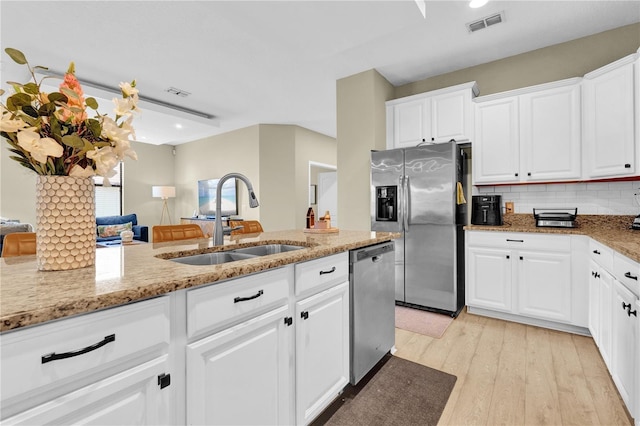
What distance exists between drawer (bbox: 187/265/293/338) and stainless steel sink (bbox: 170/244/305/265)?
39cm

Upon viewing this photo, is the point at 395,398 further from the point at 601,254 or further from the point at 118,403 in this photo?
the point at 601,254

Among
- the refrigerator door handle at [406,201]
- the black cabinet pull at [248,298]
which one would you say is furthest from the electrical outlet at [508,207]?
the black cabinet pull at [248,298]

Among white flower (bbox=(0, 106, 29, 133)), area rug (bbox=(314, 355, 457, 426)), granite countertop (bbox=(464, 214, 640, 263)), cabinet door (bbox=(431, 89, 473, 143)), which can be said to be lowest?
area rug (bbox=(314, 355, 457, 426))

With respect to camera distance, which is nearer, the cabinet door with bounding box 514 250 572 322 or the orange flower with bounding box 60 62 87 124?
the orange flower with bounding box 60 62 87 124

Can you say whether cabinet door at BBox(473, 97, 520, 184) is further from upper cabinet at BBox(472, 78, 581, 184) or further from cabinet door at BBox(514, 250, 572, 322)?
cabinet door at BBox(514, 250, 572, 322)

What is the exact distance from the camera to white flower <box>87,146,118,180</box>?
0.95 metres

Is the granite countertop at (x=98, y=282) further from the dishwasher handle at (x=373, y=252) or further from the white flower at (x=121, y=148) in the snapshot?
the dishwasher handle at (x=373, y=252)

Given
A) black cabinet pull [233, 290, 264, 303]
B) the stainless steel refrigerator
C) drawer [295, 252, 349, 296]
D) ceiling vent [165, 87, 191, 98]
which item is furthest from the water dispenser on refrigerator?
ceiling vent [165, 87, 191, 98]

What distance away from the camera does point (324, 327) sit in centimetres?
152

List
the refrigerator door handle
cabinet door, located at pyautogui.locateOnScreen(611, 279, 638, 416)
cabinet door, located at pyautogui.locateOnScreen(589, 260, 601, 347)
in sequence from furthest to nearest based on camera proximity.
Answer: the refrigerator door handle
cabinet door, located at pyautogui.locateOnScreen(589, 260, 601, 347)
cabinet door, located at pyautogui.locateOnScreen(611, 279, 638, 416)

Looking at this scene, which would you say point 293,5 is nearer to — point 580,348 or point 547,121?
point 547,121

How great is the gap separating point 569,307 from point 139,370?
318 centimetres

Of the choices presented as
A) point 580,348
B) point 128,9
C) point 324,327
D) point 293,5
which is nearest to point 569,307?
point 580,348

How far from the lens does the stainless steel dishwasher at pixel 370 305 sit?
175 cm
